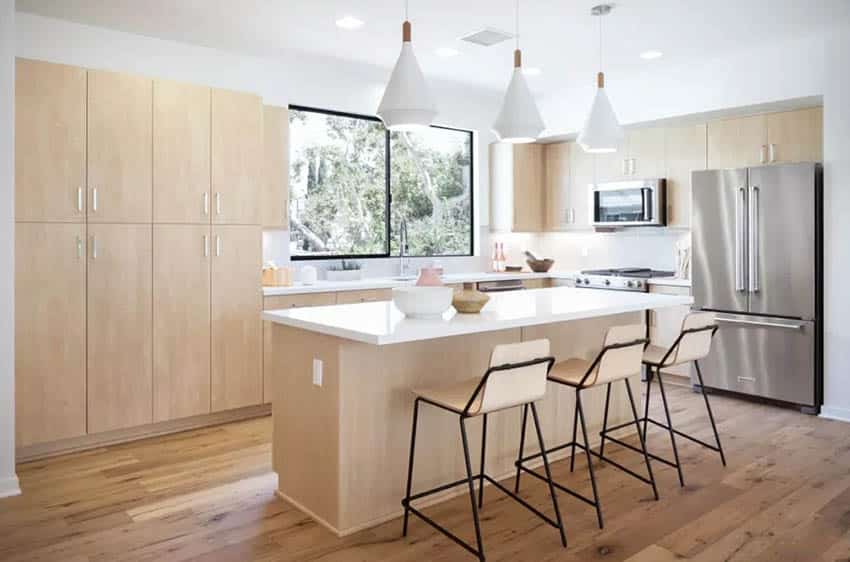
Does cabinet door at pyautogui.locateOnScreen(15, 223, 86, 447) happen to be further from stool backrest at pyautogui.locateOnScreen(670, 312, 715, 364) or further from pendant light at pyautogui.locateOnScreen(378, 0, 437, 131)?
→ stool backrest at pyautogui.locateOnScreen(670, 312, 715, 364)

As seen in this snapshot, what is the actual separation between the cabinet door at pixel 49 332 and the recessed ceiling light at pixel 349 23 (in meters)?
2.05

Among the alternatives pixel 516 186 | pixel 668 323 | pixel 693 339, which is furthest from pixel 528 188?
pixel 693 339

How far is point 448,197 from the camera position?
6680 mm

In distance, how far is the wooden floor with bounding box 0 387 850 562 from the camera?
270cm

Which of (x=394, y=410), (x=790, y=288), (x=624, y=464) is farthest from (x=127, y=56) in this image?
(x=790, y=288)

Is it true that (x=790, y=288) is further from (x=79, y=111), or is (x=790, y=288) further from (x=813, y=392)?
(x=79, y=111)

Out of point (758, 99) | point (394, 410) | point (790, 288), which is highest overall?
point (758, 99)

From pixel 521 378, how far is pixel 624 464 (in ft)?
4.78

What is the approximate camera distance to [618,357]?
307 centimetres

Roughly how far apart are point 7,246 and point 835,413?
525cm

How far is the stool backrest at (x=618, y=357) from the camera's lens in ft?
9.89

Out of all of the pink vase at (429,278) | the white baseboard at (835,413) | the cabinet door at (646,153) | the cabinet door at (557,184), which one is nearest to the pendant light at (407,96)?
the pink vase at (429,278)

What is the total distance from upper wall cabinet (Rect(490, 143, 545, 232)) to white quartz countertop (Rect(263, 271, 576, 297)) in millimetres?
555

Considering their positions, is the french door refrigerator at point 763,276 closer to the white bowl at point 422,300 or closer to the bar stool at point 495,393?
the bar stool at point 495,393
